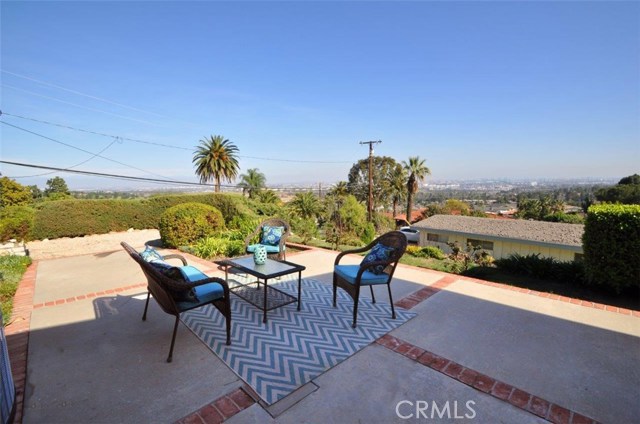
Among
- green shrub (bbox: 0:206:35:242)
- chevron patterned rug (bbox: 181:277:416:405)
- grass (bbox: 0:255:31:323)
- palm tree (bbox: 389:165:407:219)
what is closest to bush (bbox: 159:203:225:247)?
grass (bbox: 0:255:31:323)

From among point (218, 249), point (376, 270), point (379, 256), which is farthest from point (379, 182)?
point (376, 270)

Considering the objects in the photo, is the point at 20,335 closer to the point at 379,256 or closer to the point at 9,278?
the point at 9,278

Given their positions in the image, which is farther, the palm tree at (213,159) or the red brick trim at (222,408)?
the palm tree at (213,159)

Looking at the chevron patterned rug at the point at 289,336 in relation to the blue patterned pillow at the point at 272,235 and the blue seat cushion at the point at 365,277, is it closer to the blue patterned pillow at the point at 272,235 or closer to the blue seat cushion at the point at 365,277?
the blue seat cushion at the point at 365,277

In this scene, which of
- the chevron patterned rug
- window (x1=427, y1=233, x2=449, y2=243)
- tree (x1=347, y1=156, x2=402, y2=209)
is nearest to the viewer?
the chevron patterned rug

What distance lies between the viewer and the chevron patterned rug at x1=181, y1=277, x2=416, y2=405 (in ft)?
7.72

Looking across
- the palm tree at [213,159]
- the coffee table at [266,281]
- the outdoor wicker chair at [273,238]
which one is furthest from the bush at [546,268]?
the palm tree at [213,159]

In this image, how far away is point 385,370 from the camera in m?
2.41

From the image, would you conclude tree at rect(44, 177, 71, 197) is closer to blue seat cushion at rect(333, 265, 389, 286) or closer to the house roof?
the house roof

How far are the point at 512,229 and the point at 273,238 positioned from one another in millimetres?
17221

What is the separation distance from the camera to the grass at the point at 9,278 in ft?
12.3

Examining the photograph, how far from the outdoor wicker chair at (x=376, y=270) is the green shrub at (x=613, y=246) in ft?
12.1

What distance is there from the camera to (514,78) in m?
9.16

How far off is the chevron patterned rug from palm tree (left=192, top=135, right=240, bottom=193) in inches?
757
